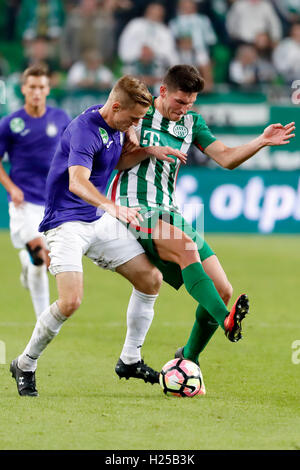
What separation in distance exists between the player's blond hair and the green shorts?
0.80 meters

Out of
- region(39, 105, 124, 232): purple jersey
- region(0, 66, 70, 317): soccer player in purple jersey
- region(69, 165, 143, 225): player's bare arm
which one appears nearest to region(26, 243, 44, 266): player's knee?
region(0, 66, 70, 317): soccer player in purple jersey

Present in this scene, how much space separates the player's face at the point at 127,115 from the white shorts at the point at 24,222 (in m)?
2.85

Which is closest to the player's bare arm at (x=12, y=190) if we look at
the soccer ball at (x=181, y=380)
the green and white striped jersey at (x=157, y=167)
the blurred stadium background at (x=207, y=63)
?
the green and white striped jersey at (x=157, y=167)

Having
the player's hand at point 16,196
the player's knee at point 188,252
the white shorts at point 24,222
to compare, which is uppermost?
the player's knee at point 188,252

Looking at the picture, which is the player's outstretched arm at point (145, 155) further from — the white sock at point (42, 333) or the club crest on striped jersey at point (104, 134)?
the white sock at point (42, 333)

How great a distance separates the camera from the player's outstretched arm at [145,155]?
5582 mm

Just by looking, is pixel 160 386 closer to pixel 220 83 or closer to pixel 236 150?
pixel 236 150

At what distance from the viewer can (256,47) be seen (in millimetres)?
17125

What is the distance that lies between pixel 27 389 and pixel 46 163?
3564mm

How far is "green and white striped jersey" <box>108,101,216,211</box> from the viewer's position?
19.2 feet

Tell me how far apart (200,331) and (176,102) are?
1.53m

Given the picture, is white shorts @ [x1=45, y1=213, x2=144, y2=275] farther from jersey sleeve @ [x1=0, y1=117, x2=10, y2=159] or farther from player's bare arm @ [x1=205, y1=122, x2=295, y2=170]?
jersey sleeve @ [x1=0, y1=117, x2=10, y2=159]

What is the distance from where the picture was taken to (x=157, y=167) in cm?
590

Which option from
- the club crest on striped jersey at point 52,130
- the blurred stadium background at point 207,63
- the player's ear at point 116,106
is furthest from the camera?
the blurred stadium background at point 207,63
